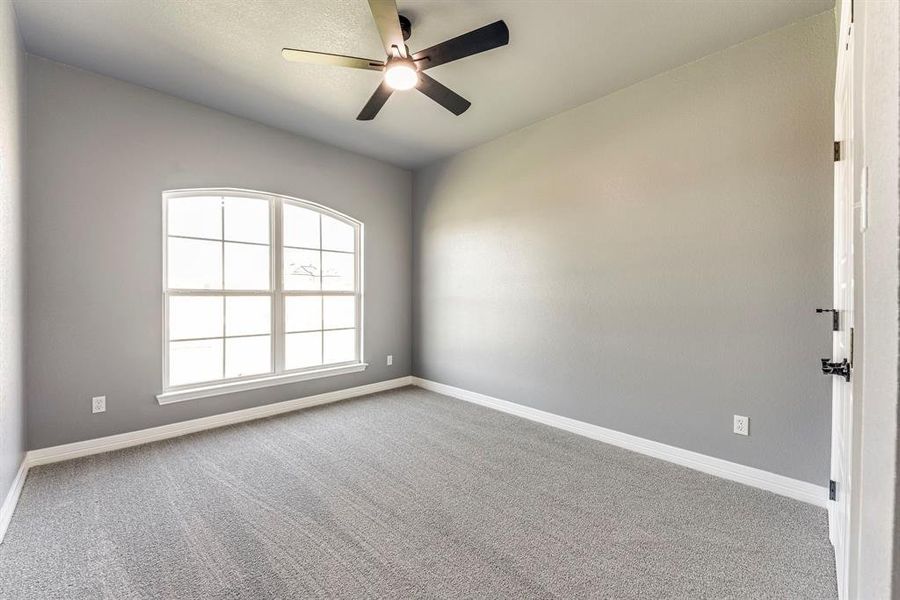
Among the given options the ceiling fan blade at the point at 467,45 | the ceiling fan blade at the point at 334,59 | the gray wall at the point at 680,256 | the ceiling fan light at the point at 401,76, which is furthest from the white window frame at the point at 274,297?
the ceiling fan blade at the point at 467,45

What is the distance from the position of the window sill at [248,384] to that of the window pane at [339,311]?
1.60ft

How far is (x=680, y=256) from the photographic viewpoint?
2.69 m

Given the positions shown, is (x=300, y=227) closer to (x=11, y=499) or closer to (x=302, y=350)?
(x=302, y=350)

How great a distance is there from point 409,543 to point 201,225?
318 centimetres

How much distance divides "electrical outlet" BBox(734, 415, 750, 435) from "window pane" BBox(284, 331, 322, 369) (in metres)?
3.74

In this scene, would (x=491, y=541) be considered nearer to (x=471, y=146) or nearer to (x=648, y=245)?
(x=648, y=245)

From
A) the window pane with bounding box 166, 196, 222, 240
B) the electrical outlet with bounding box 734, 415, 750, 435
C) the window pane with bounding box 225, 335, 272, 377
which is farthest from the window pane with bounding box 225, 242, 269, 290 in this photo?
the electrical outlet with bounding box 734, 415, 750, 435

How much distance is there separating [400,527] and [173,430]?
2.39 meters

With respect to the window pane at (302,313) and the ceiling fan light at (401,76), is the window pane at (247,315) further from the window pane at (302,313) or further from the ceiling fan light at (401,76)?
the ceiling fan light at (401,76)

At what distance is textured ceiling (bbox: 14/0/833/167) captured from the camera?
215 centimetres

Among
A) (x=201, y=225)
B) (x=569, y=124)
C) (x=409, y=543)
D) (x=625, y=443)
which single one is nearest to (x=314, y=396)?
(x=201, y=225)

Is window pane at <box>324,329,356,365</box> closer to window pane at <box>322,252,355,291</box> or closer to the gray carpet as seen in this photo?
window pane at <box>322,252,355,291</box>

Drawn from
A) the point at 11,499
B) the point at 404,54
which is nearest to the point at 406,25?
the point at 404,54

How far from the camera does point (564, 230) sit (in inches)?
132
